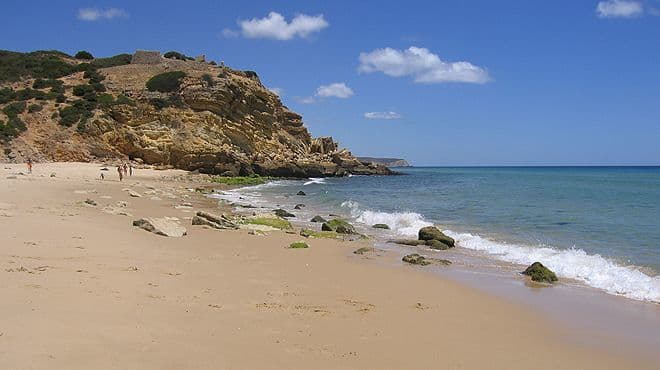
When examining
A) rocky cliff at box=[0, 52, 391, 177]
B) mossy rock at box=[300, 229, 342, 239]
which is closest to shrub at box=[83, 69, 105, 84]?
rocky cliff at box=[0, 52, 391, 177]

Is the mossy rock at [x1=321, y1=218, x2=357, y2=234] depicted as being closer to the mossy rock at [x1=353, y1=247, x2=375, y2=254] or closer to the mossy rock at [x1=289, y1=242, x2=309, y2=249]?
the mossy rock at [x1=353, y1=247, x2=375, y2=254]

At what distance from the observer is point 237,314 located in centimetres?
592

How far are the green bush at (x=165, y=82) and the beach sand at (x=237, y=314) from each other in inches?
1705

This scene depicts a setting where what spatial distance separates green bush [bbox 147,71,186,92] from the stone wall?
10267 mm

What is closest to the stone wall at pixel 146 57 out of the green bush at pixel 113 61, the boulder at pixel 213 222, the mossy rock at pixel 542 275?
the green bush at pixel 113 61

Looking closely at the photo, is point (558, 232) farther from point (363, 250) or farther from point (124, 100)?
point (124, 100)

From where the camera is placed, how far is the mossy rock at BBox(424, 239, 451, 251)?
13.8 m

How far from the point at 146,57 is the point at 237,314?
62937 mm

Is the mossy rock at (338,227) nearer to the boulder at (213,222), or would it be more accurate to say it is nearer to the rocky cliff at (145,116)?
the boulder at (213,222)

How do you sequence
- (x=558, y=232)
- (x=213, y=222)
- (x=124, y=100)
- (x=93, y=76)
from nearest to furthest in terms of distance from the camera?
(x=213, y=222) < (x=558, y=232) < (x=124, y=100) < (x=93, y=76)

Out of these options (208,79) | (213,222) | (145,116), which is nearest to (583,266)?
(213,222)

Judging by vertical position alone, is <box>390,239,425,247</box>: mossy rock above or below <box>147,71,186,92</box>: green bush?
below

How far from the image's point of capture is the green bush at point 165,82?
51.5m

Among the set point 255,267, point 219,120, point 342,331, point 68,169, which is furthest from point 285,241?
point 219,120
